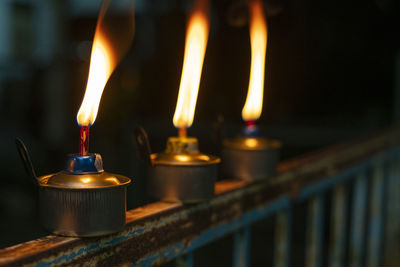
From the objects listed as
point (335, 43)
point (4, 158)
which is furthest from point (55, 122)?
point (335, 43)

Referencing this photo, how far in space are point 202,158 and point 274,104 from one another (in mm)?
2631

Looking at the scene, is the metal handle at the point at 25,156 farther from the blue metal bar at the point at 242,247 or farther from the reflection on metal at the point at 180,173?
the blue metal bar at the point at 242,247

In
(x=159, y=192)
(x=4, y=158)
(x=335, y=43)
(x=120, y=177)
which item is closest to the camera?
(x=120, y=177)

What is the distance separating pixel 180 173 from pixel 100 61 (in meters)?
0.20

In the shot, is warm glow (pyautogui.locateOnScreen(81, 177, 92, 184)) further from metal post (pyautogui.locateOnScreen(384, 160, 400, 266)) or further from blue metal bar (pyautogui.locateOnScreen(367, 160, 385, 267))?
metal post (pyautogui.locateOnScreen(384, 160, 400, 266))

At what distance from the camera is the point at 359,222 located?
153 cm

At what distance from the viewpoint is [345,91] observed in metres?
2.81

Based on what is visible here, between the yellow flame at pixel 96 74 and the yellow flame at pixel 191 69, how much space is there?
0.55 feet

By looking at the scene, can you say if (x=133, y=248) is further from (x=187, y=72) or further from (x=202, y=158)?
(x=187, y=72)

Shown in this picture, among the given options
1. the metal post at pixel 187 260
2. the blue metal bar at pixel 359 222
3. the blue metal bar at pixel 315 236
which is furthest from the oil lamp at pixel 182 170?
the blue metal bar at pixel 359 222

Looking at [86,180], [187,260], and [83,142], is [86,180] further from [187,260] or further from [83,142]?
[187,260]

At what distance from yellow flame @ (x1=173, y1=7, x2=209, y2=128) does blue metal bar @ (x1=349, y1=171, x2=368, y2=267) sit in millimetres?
923

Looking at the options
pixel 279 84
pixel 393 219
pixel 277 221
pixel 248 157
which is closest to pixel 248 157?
pixel 248 157

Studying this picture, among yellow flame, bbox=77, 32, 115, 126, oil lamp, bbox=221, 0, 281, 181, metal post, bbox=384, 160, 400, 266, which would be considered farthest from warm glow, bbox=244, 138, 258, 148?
metal post, bbox=384, 160, 400, 266
